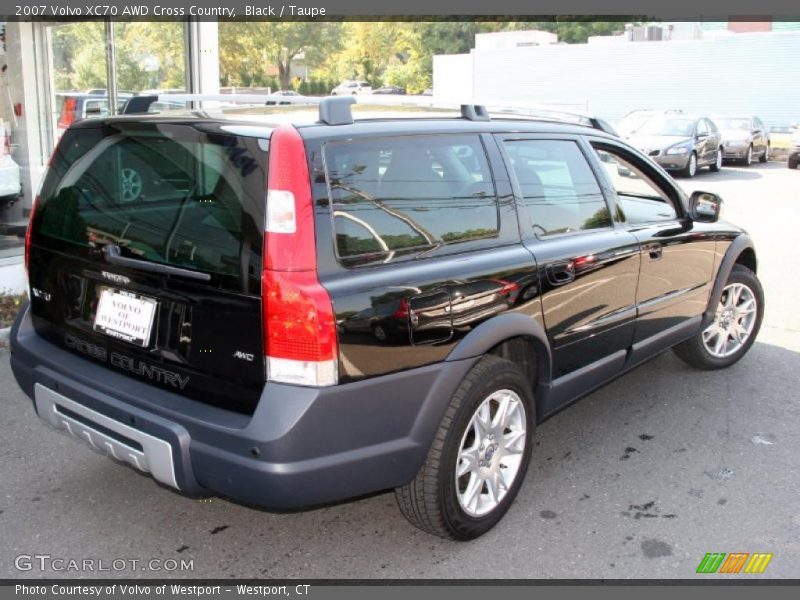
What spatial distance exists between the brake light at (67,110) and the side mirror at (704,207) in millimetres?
6698

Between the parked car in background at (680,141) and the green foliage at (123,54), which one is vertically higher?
the green foliage at (123,54)

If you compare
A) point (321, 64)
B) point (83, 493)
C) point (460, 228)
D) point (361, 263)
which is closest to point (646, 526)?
point (460, 228)

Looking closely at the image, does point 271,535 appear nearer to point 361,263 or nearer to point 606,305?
point 361,263

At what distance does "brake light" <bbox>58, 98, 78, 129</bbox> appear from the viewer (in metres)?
8.83

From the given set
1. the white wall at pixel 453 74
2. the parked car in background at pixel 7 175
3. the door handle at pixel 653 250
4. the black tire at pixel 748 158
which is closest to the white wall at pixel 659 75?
the white wall at pixel 453 74

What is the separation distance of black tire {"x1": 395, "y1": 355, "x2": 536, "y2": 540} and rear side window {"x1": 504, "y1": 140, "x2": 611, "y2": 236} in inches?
31.7

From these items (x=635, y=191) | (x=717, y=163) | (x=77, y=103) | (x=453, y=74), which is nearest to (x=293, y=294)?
(x=635, y=191)

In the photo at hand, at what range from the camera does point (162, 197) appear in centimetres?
316

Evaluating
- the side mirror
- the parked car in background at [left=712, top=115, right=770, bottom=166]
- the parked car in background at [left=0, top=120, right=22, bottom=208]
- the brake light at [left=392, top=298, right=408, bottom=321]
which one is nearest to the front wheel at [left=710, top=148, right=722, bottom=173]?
the parked car in background at [left=712, top=115, right=770, bottom=166]

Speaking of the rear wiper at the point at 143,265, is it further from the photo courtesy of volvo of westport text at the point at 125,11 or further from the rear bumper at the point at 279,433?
the photo courtesy of volvo of westport text at the point at 125,11

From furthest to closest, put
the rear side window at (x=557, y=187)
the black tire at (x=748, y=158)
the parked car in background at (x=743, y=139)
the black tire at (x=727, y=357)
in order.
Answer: the black tire at (x=748, y=158)
the parked car in background at (x=743, y=139)
the black tire at (x=727, y=357)
the rear side window at (x=557, y=187)

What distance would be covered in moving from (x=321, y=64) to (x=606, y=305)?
4532cm

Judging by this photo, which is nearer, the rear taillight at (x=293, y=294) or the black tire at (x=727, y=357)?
the rear taillight at (x=293, y=294)

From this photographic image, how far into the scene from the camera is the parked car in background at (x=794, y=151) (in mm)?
23344
